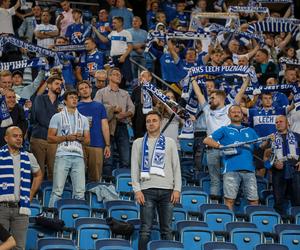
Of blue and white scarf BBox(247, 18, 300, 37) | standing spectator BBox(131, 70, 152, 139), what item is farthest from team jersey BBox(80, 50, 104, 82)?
blue and white scarf BBox(247, 18, 300, 37)

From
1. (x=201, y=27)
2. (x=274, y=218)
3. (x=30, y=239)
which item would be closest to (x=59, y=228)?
(x=30, y=239)

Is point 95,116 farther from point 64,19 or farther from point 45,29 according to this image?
point 64,19

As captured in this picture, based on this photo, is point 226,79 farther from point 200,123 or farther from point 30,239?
point 30,239

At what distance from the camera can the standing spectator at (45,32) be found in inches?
795

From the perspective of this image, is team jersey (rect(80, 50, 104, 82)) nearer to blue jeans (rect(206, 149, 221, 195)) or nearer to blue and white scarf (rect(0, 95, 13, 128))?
blue jeans (rect(206, 149, 221, 195))

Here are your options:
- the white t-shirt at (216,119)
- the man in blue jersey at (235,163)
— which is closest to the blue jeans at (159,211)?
the man in blue jersey at (235,163)

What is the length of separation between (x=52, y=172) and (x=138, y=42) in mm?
6022

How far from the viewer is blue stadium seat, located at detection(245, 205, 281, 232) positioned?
46.3 ft

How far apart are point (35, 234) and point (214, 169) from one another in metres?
3.08

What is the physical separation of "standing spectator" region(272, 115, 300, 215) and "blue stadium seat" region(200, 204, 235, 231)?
1.19m

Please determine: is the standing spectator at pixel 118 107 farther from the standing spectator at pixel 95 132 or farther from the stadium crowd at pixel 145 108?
the standing spectator at pixel 95 132

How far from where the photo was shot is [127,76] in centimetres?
1916

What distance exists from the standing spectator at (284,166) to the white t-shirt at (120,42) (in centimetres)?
509

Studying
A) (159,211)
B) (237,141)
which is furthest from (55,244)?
(237,141)
